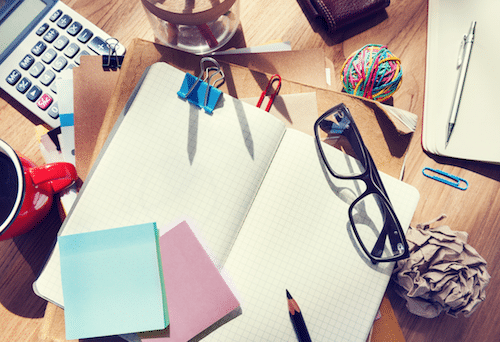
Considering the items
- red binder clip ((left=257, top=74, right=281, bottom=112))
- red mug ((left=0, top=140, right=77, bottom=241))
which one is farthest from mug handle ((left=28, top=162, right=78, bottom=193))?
red binder clip ((left=257, top=74, right=281, bottom=112))

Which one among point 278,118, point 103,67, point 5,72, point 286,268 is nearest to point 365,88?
point 278,118

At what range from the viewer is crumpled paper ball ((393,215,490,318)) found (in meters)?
0.48

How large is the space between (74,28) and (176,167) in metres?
0.32

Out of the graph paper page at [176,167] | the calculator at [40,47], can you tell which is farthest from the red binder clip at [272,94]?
the calculator at [40,47]

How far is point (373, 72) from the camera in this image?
0.50m

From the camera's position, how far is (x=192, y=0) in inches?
20.5

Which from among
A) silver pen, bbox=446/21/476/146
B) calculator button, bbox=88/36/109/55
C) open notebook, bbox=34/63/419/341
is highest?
silver pen, bbox=446/21/476/146

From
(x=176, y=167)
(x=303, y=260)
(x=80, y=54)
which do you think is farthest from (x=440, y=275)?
(x=80, y=54)

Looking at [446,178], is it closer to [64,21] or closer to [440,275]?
[440,275]

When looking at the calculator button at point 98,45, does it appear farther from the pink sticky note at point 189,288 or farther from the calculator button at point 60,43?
the pink sticky note at point 189,288

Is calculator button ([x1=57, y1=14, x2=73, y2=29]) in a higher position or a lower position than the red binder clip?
lower

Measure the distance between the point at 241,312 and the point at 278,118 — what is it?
307 millimetres

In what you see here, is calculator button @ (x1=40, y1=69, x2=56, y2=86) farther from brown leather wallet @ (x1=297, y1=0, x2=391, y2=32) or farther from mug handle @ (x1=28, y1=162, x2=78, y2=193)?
brown leather wallet @ (x1=297, y1=0, x2=391, y2=32)

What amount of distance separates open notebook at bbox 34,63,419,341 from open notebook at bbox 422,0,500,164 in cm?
24
